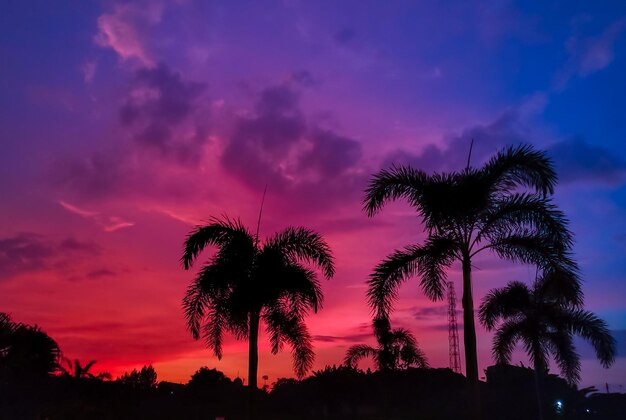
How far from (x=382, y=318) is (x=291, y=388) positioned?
56715 millimetres

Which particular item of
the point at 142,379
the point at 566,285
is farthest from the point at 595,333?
the point at 142,379

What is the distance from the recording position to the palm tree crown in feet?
100

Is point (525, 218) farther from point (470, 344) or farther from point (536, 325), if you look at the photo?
point (536, 325)

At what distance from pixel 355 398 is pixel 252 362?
47394mm

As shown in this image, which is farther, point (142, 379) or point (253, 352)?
point (142, 379)

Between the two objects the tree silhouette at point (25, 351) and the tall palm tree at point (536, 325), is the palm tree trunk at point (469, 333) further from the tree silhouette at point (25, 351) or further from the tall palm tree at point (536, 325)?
the tree silhouette at point (25, 351)

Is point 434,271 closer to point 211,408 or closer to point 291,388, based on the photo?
point 211,408

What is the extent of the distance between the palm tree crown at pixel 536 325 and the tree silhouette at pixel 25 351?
27556 mm

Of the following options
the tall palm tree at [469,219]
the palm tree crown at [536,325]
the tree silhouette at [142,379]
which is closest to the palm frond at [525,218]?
the tall palm tree at [469,219]

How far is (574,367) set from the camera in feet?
104

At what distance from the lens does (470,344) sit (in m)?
16.4

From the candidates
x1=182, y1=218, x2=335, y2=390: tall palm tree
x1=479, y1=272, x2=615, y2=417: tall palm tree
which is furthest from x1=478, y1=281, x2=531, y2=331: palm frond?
x1=182, y1=218, x2=335, y2=390: tall palm tree

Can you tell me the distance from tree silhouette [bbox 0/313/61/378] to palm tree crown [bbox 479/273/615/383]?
27.6 m

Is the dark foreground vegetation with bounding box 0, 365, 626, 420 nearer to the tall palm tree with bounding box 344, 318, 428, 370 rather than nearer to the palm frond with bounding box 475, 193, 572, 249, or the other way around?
the tall palm tree with bounding box 344, 318, 428, 370
